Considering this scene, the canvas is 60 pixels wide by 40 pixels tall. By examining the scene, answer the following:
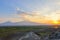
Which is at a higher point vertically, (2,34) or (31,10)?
(31,10)

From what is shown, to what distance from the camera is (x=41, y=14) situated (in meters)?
2.25

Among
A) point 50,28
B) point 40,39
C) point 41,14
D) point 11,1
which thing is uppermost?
point 11,1

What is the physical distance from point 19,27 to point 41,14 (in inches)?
15.2

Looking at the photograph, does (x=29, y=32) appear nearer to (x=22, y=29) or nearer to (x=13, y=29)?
(x=22, y=29)

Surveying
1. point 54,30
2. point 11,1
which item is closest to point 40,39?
point 54,30

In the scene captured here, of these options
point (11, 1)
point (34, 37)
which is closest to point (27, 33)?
point (34, 37)

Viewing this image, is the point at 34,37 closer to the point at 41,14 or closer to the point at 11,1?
the point at 41,14

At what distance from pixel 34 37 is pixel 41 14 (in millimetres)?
365

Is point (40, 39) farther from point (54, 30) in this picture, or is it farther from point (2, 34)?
point (2, 34)

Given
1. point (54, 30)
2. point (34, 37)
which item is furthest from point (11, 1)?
point (54, 30)

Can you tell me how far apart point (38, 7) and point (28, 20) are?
0.81 feet

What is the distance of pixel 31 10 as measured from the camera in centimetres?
224

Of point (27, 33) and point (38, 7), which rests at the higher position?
point (38, 7)

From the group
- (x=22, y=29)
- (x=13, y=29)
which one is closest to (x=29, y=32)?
(x=22, y=29)
